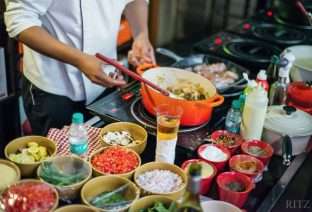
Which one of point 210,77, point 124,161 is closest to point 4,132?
point 210,77

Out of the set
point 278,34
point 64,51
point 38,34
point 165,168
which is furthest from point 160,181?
point 278,34

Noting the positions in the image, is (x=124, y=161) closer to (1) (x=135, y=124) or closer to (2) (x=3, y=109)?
(1) (x=135, y=124)

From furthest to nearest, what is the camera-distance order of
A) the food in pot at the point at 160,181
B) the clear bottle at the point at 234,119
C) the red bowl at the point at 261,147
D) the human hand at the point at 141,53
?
the human hand at the point at 141,53 → the clear bottle at the point at 234,119 → the red bowl at the point at 261,147 → the food in pot at the point at 160,181

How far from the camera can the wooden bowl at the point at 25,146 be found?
1.33 meters

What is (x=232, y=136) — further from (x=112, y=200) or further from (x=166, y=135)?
(x=112, y=200)

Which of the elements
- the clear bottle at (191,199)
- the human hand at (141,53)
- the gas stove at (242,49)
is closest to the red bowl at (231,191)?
the clear bottle at (191,199)

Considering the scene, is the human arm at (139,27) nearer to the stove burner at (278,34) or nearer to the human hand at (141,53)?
the human hand at (141,53)

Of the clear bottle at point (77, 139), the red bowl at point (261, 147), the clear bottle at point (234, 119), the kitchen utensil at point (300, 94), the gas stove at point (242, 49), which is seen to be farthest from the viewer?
the gas stove at point (242, 49)

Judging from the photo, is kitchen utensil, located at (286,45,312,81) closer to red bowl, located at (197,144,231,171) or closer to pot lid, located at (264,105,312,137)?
pot lid, located at (264,105,312,137)

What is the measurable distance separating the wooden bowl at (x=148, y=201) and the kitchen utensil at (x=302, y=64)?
97cm

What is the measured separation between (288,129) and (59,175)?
769mm

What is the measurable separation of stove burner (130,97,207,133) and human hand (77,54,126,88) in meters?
0.13

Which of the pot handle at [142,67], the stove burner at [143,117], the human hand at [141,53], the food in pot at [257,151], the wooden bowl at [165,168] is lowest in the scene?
the food in pot at [257,151]

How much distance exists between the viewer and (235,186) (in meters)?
1.38
